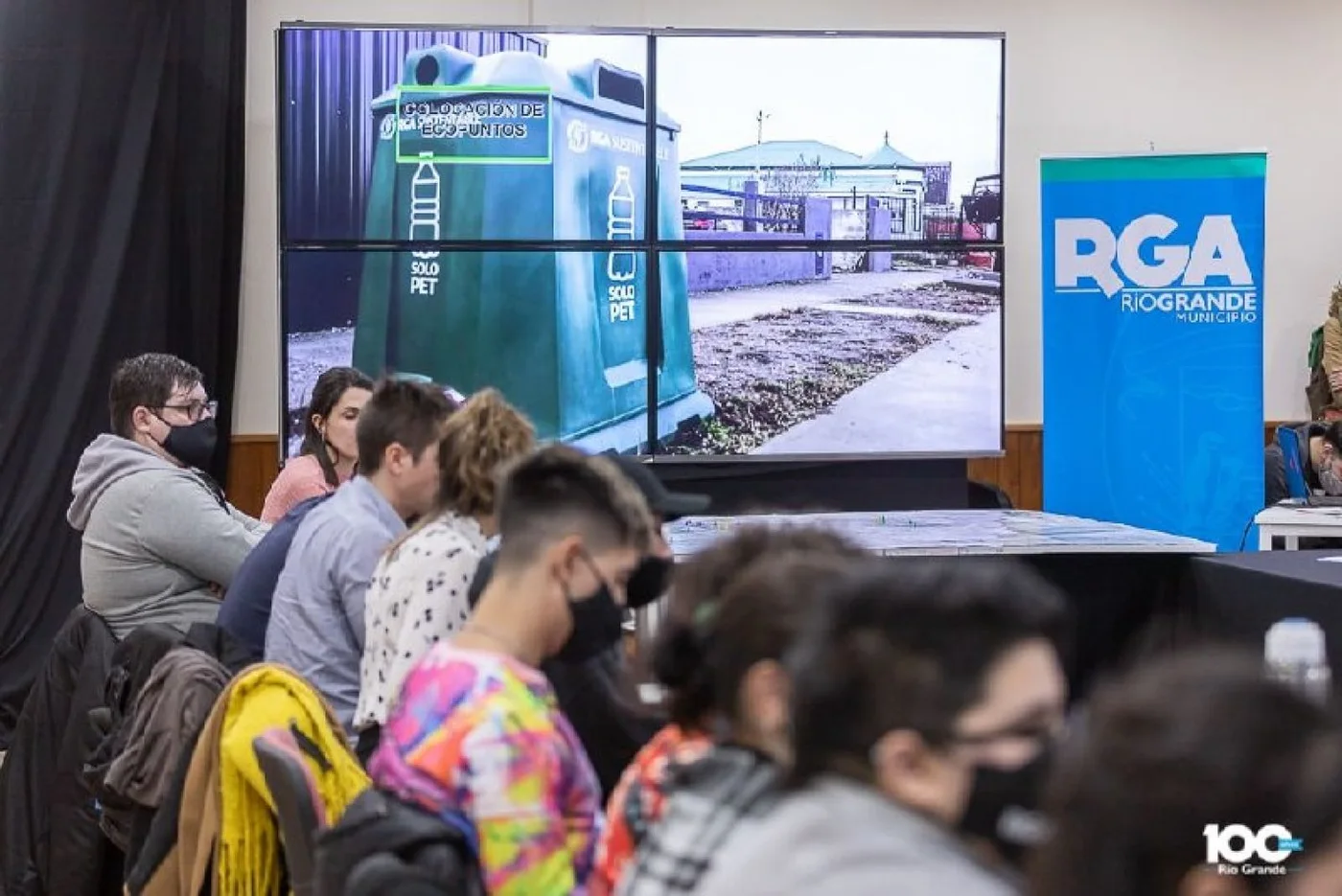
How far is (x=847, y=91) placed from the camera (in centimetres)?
679

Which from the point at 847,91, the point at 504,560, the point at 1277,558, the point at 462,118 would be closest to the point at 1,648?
the point at 462,118

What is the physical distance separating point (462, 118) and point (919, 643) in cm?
556

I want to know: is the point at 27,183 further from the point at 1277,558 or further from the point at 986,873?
the point at 986,873

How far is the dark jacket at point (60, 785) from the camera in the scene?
3.80 metres

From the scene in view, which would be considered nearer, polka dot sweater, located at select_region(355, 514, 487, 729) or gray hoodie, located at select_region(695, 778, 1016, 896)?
gray hoodie, located at select_region(695, 778, 1016, 896)

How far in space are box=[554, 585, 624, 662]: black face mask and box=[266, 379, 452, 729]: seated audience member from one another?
3.02ft

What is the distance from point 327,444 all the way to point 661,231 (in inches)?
94.5

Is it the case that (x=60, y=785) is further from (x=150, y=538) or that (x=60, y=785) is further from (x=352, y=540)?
(x=352, y=540)

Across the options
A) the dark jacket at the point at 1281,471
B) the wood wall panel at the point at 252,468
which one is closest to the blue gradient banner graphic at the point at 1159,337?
the dark jacket at the point at 1281,471

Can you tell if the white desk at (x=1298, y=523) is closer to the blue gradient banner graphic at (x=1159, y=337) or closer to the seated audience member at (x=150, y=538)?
the blue gradient banner graphic at (x=1159, y=337)

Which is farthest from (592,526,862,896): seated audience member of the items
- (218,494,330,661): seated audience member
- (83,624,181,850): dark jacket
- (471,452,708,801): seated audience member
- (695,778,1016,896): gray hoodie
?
(83,624,181,850): dark jacket

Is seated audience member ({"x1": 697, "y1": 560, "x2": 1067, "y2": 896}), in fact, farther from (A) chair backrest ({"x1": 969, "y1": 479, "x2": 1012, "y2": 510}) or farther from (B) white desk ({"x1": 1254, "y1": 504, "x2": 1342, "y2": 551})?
(A) chair backrest ({"x1": 969, "y1": 479, "x2": 1012, "y2": 510})

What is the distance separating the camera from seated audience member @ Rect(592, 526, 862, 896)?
1.72m

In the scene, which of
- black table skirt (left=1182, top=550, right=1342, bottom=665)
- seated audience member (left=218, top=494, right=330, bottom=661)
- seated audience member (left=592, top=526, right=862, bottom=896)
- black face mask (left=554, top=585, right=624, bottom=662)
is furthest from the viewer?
black table skirt (left=1182, top=550, right=1342, bottom=665)
